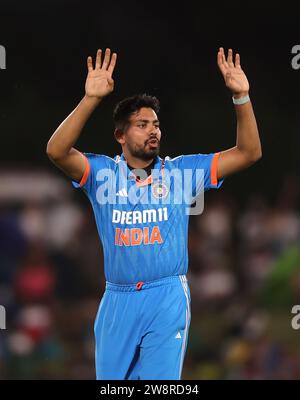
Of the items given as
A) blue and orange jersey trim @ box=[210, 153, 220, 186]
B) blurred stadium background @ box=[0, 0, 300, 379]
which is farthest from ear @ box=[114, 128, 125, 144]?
blurred stadium background @ box=[0, 0, 300, 379]

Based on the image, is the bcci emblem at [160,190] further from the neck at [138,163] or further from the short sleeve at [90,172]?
the short sleeve at [90,172]

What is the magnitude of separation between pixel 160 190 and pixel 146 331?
0.87m

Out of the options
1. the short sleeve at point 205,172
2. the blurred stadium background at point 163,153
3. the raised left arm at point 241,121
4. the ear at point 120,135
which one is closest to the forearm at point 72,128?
the ear at point 120,135

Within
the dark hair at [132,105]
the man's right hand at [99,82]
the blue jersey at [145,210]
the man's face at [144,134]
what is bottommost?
the blue jersey at [145,210]

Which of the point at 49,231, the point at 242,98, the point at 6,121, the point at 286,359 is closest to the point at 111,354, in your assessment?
the point at 242,98

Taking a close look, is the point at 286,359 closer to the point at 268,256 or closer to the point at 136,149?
the point at 268,256

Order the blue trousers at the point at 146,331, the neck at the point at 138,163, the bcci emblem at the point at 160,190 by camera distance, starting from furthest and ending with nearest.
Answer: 1. the neck at the point at 138,163
2. the bcci emblem at the point at 160,190
3. the blue trousers at the point at 146,331

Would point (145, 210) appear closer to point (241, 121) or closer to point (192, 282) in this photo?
point (241, 121)

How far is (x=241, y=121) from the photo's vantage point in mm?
5258

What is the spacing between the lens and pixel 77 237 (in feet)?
33.8

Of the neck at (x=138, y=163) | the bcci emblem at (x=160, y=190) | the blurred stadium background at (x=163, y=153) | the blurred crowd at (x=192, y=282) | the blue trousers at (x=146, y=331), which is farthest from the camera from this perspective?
the blurred stadium background at (x=163, y=153)

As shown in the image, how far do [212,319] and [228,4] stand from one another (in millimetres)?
4211

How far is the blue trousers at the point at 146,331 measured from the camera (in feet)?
16.8

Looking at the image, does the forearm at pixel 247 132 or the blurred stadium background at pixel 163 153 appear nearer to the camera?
the forearm at pixel 247 132
